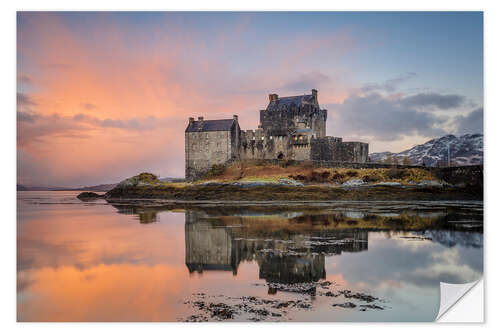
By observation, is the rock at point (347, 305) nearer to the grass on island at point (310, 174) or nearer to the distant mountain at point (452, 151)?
the distant mountain at point (452, 151)

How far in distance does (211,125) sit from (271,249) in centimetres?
2265

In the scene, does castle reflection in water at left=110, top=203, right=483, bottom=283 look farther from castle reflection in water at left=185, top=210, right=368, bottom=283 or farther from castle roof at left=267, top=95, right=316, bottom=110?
castle roof at left=267, top=95, right=316, bottom=110

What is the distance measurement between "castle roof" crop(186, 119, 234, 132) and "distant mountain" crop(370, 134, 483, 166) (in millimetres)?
16260

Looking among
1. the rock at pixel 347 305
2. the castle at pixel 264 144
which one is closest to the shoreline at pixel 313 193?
the castle at pixel 264 144

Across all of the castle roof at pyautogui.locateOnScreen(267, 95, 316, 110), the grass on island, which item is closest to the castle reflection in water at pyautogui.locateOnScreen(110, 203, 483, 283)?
the grass on island

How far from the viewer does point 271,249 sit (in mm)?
8617

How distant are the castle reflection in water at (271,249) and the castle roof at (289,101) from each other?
22.0 meters

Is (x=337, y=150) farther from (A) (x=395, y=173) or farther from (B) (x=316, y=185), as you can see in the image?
(A) (x=395, y=173)

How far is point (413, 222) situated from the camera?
12375 millimetres

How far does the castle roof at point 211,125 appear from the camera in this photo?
1187 inches

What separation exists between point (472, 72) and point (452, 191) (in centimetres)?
1066

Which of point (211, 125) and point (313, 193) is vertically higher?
point (211, 125)

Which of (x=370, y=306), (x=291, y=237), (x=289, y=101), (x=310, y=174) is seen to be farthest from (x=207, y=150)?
(x=370, y=306)
